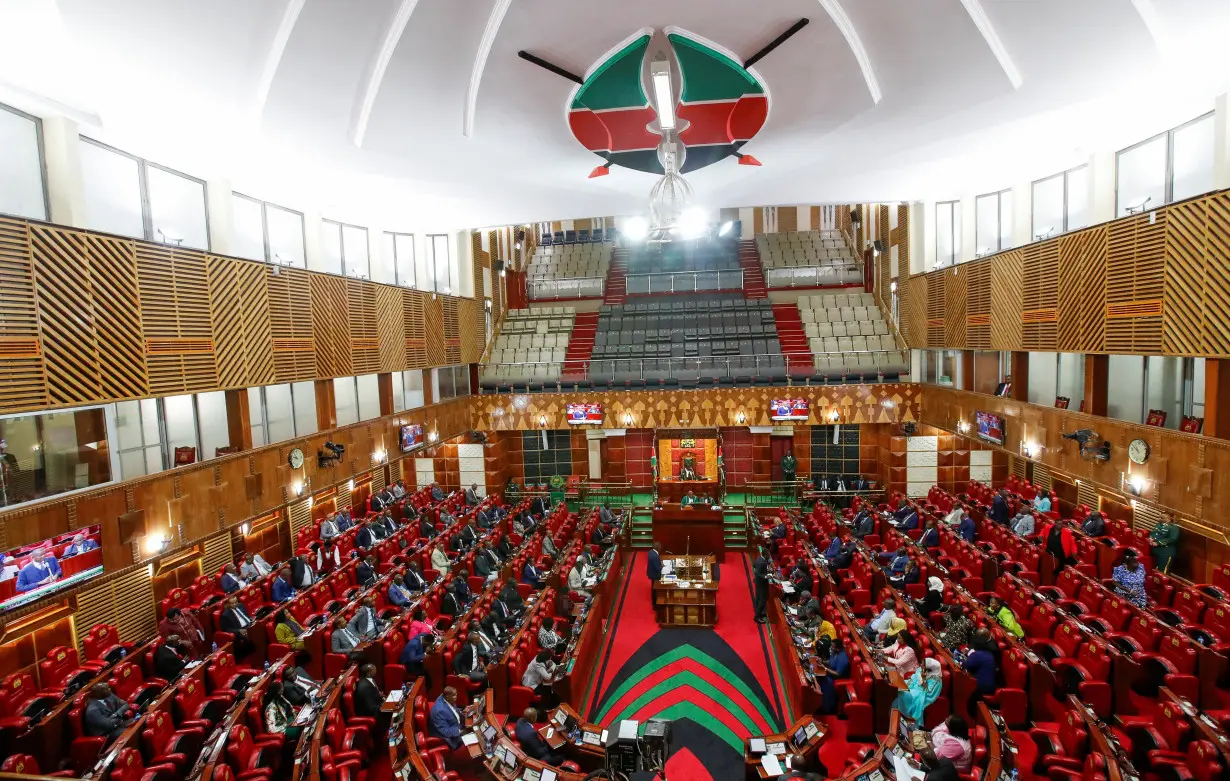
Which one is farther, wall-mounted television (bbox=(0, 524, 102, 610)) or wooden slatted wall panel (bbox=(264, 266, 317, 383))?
wooden slatted wall panel (bbox=(264, 266, 317, 383))

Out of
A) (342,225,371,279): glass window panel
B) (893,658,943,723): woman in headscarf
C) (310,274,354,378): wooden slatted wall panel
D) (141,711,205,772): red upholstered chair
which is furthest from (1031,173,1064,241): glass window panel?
(141,711,205,772): red upholstered chair

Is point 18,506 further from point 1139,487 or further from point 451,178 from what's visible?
point 1139,487

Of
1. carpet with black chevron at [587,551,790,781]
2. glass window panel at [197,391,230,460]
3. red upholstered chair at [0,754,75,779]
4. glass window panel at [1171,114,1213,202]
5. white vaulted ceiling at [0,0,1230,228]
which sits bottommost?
carpet with black chevron at [587,551,790,781]

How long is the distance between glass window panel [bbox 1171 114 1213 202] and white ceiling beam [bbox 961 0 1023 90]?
3.37 meters

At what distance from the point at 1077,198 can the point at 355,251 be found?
16.7 m

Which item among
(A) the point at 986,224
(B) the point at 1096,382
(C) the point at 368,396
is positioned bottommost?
(C) the point at 368,396

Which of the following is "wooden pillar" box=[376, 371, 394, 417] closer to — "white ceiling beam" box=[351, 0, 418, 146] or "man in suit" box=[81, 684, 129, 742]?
"white ceiling beam" box=[351, 0, 418, 146]

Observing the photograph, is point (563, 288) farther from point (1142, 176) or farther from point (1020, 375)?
point (1142, 176)

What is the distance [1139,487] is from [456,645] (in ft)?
36.0

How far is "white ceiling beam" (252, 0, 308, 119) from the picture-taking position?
6.07 meters

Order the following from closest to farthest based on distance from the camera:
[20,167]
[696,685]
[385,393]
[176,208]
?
[20,167] < [696,685] < [176,208] < [385,393]

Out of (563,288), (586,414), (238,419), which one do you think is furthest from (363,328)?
(563,288)

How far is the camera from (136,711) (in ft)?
22.4

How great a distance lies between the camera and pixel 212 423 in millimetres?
11820
